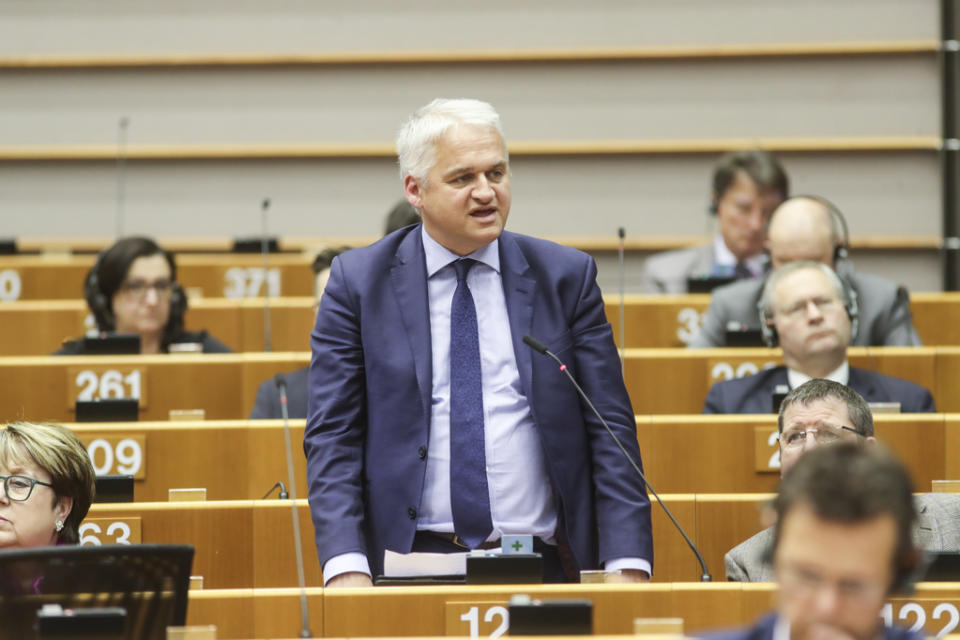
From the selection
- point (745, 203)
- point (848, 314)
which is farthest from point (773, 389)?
point (745, 203)

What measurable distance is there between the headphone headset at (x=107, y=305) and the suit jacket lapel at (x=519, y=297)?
6.77 feet

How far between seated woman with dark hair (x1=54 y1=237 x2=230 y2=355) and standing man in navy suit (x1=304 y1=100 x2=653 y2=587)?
6.36 ft

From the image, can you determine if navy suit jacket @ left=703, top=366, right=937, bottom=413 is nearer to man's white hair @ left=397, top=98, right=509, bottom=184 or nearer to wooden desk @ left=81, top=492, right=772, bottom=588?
wooden desk @ left=81, top=492, right=772, bottom=588

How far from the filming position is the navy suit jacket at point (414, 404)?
2.40 meters

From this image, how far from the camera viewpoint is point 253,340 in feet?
15.4

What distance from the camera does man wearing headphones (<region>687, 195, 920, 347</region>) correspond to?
4137 mm

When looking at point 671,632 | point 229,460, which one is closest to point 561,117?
point 229,460

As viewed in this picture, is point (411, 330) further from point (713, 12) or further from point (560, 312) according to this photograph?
point (713, 12)

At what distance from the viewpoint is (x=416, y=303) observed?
2486mm

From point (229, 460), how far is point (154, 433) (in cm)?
19

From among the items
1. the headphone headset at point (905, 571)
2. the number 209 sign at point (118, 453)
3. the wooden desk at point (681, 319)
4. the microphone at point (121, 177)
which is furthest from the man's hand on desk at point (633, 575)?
the microphone at point (121, 177)

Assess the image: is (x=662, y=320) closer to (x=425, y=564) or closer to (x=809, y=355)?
(x=809, y=355)

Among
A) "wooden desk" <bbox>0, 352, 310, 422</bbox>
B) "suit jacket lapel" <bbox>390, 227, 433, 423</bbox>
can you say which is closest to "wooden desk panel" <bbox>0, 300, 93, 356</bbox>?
"wooden desk" <bbox>0, 352, 310, 422</bbox>

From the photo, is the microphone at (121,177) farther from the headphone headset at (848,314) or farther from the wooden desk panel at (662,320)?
the headphone headset at (848,314)
